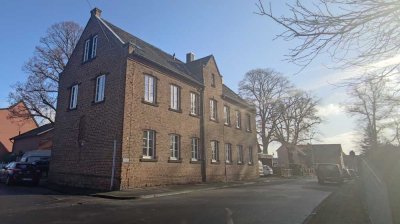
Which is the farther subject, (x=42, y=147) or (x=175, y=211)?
(x=42, y=147)

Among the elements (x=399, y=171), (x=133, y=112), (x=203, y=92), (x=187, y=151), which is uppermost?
(x=203, y=92)

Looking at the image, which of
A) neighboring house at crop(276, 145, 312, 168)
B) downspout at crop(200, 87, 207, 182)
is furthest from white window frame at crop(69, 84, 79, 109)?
neighboring house at crop(276, 145, 312, 168)

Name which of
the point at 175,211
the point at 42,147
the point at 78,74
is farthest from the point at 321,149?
the point at 175,211

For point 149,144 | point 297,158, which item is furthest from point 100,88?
point 297,158

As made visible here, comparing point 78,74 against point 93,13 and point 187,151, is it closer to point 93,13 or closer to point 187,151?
point 93,13

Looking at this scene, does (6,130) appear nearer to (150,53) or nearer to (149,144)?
(150,53)

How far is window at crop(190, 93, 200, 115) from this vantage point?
2489 cm

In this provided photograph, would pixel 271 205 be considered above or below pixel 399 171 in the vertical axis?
below

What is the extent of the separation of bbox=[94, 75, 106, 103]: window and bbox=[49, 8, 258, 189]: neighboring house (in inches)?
Answer: 0.9

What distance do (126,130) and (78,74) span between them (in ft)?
24.1

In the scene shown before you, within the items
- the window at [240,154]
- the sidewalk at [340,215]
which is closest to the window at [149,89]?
the sidewalk at [340,215]

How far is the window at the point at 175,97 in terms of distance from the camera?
2263 centimetres

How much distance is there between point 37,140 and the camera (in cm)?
4034

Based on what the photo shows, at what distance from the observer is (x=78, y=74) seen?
74.2ft
